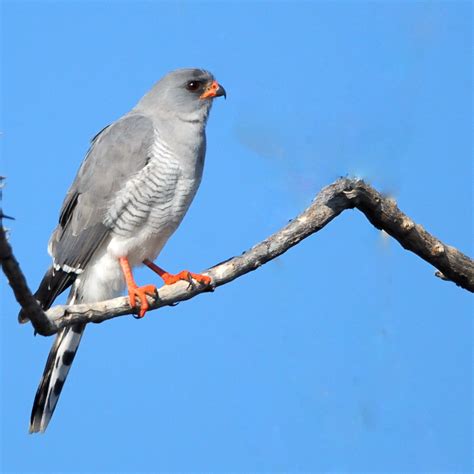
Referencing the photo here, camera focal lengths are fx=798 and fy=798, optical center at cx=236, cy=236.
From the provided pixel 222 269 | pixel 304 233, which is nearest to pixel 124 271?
pixel 222 269

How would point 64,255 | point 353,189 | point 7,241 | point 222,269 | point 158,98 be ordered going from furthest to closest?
point 158,98 → point 64,255 → point 222,269 → point 353,189 → point 7,241

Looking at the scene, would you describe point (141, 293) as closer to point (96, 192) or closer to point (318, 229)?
point (96, 192)

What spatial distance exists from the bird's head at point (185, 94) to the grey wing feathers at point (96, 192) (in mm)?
310

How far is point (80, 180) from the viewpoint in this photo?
16.7 ft

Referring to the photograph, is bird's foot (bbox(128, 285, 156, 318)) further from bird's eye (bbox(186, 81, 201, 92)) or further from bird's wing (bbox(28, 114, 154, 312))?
bird's eye (bbox(186, 81, 201, 92))

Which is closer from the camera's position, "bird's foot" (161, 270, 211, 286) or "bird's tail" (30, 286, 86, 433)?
"bird's foot" (161, 270, 211, 286)

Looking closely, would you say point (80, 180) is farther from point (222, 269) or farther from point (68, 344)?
point (222, 269)

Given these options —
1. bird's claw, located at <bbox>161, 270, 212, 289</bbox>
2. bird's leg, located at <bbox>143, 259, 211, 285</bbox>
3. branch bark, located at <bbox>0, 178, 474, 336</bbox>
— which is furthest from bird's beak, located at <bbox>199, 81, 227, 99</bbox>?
branch bark, located at <bbox>0, 178, 474, 336</bbox>

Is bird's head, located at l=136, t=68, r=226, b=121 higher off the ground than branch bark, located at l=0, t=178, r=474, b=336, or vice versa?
bird's head, located at l=136, t=68, r=226, b=121

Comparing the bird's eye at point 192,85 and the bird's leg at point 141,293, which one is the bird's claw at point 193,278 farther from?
the bird's eye at point 192,85

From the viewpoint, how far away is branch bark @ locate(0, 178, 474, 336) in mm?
3838

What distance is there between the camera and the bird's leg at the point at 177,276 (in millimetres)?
4098

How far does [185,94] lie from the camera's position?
5.39 m

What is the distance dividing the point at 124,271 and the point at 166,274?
0.29 m
